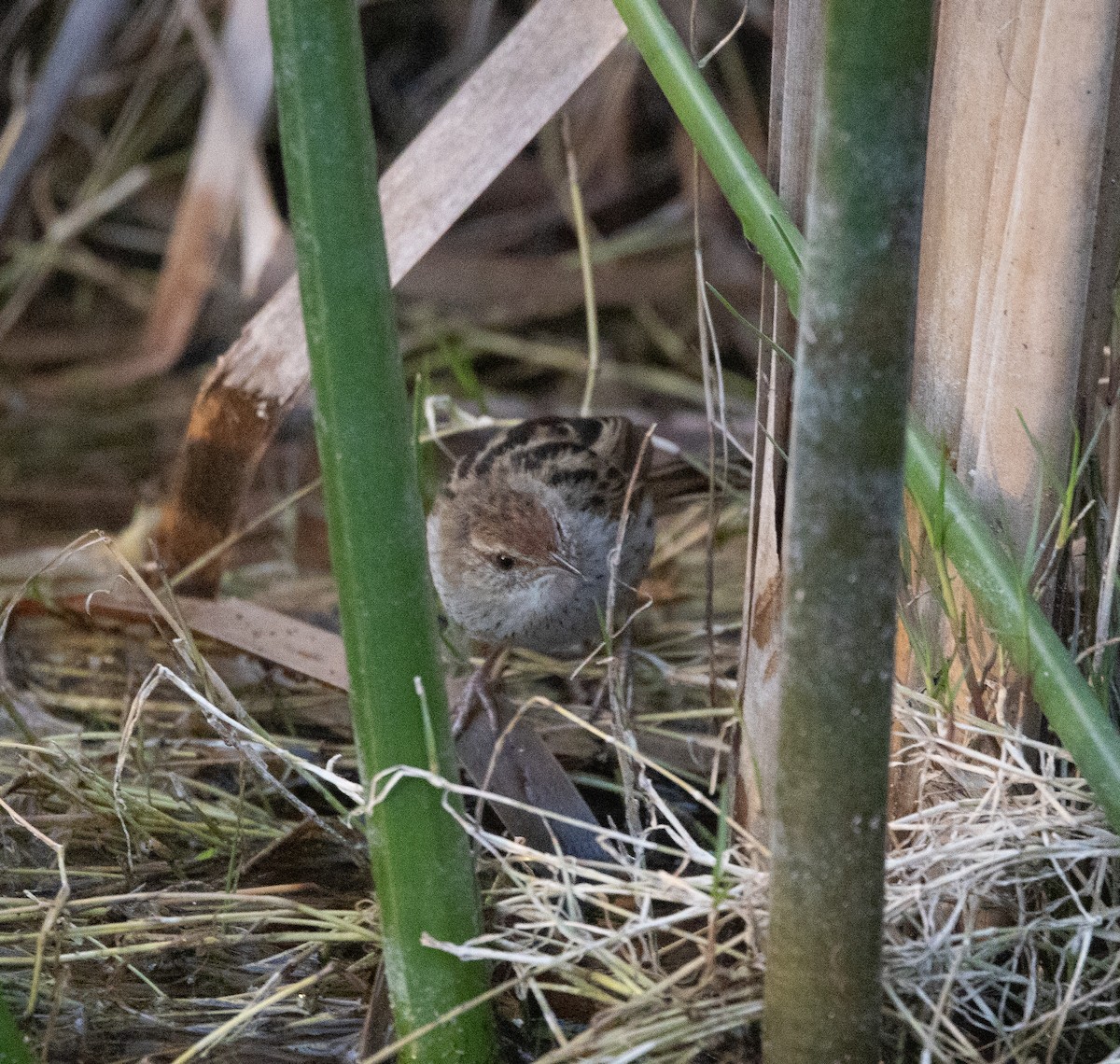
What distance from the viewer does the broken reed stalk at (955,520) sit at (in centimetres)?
179

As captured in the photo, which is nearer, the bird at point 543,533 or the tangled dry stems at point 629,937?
the tangled dry stems at point 629,937

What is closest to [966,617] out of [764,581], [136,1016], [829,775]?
[764,581]

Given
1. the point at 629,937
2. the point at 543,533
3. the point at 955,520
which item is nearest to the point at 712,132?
the point at 955,520

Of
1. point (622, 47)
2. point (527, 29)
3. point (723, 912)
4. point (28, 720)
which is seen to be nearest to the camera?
point (723, 912)

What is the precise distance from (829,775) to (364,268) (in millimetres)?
732

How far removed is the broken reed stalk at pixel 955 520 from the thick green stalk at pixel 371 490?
64 cm

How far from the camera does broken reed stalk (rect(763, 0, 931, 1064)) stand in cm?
130

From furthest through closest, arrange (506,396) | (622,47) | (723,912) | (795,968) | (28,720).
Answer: (622,47), (506,396), (28,720), (723,912), (795,968)

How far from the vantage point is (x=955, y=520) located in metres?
1.89

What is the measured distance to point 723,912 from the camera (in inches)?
82.0

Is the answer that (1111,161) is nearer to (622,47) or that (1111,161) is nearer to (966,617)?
(966,617)

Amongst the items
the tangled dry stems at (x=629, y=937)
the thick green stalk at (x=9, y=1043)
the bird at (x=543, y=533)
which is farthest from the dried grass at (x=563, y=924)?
the bird at (x=543, y=533)

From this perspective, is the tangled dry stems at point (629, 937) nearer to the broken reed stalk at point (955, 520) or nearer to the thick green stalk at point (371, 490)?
the thick green stalk at point (371, 490)

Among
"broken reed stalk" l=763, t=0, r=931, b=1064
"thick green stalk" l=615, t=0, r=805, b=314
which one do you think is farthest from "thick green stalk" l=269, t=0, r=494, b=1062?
"thick green stalk" l=615, t=0, r=805, b=314
